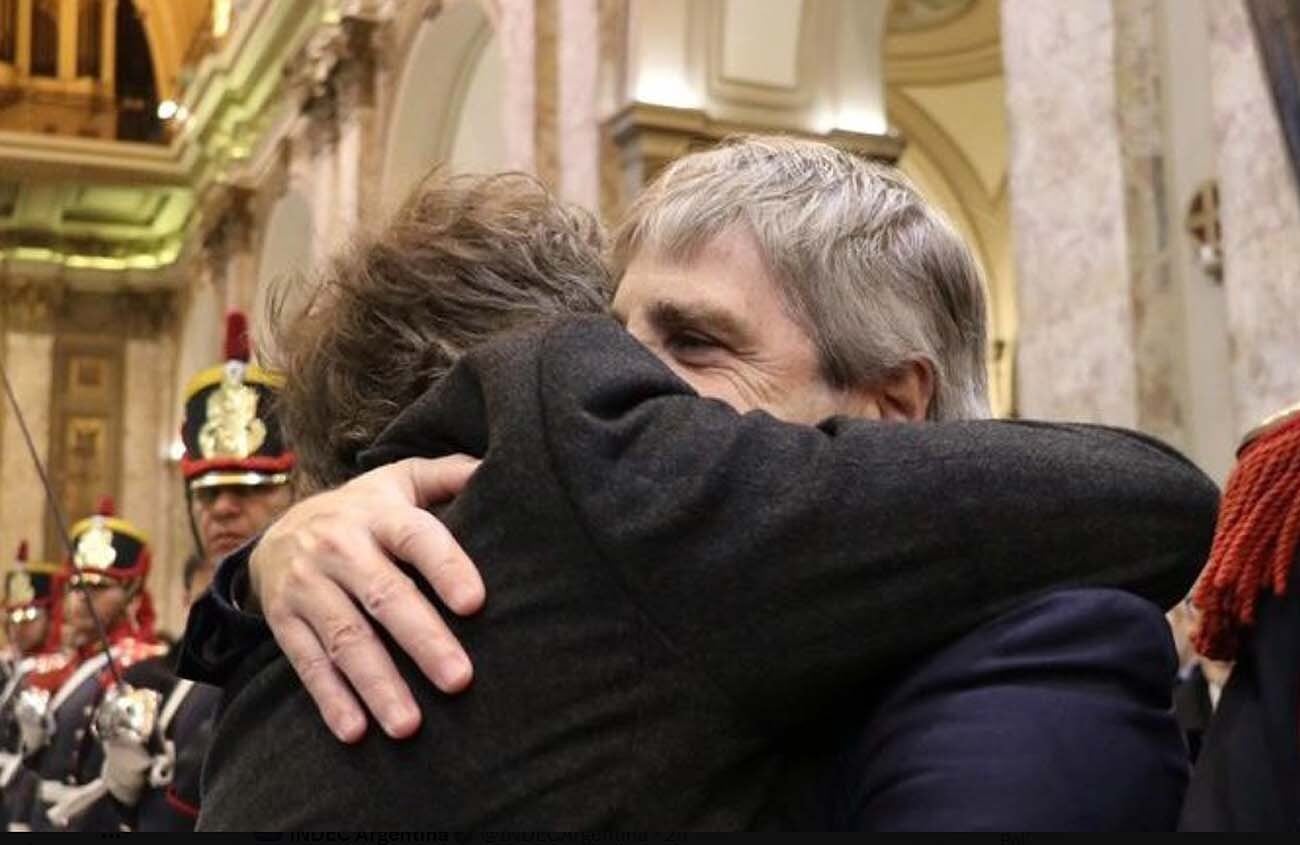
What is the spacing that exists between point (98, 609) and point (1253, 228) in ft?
14.6

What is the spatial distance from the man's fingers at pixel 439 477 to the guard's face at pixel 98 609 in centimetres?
629

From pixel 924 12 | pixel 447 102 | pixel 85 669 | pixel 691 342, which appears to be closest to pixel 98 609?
pixel 85 669

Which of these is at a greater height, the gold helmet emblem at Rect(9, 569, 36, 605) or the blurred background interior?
the blurred background interior

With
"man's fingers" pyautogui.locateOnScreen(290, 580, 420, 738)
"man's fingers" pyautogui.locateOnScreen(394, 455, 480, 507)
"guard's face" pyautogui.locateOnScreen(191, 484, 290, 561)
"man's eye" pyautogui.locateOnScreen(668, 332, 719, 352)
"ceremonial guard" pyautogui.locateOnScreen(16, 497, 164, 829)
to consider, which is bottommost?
"ceremonial guard" pyautogui.locateOnScreen(16, 497, 164, 829)

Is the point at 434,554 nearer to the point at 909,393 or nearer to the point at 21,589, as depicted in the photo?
the point at 909,393

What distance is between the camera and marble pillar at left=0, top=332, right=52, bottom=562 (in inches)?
781

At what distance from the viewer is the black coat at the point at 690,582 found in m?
1.14

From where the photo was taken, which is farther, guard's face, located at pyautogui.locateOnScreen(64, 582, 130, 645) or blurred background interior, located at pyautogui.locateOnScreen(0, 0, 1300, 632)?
guard's face, located at pyautogui.locateOnScreen(64, 582, 130, 645)

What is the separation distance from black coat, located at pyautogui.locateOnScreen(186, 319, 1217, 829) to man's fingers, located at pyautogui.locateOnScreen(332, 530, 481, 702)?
0.02 m

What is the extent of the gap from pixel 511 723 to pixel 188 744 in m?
3.09

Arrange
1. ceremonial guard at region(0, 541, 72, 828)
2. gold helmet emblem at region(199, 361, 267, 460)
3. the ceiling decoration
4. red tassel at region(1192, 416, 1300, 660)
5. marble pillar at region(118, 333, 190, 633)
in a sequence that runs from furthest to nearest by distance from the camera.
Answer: marble pillar at region(118, 333, 190, 633)
the ceiling decoration
ceremonial guard at region(0, 541, 72, 828)
gold helmet emblem at region(199, 361, 267, 460)
red tassel at region(1192, 416, 1300, 660)

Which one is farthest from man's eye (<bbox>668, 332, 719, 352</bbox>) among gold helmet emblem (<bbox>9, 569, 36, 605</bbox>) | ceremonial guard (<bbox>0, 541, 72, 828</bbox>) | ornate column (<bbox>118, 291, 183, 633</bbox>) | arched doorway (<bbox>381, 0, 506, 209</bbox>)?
ornate column (<bbox>118, 291, 183, 633</bbox>)

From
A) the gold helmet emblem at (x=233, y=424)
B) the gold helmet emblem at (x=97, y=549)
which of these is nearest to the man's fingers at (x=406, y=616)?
the gold helmet emblem at (x=233, y=424)

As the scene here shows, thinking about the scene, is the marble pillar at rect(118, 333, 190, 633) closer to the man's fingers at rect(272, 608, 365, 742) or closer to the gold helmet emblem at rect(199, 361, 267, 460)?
the gold helmet emblem at rect(199, 361, 267, 460)
